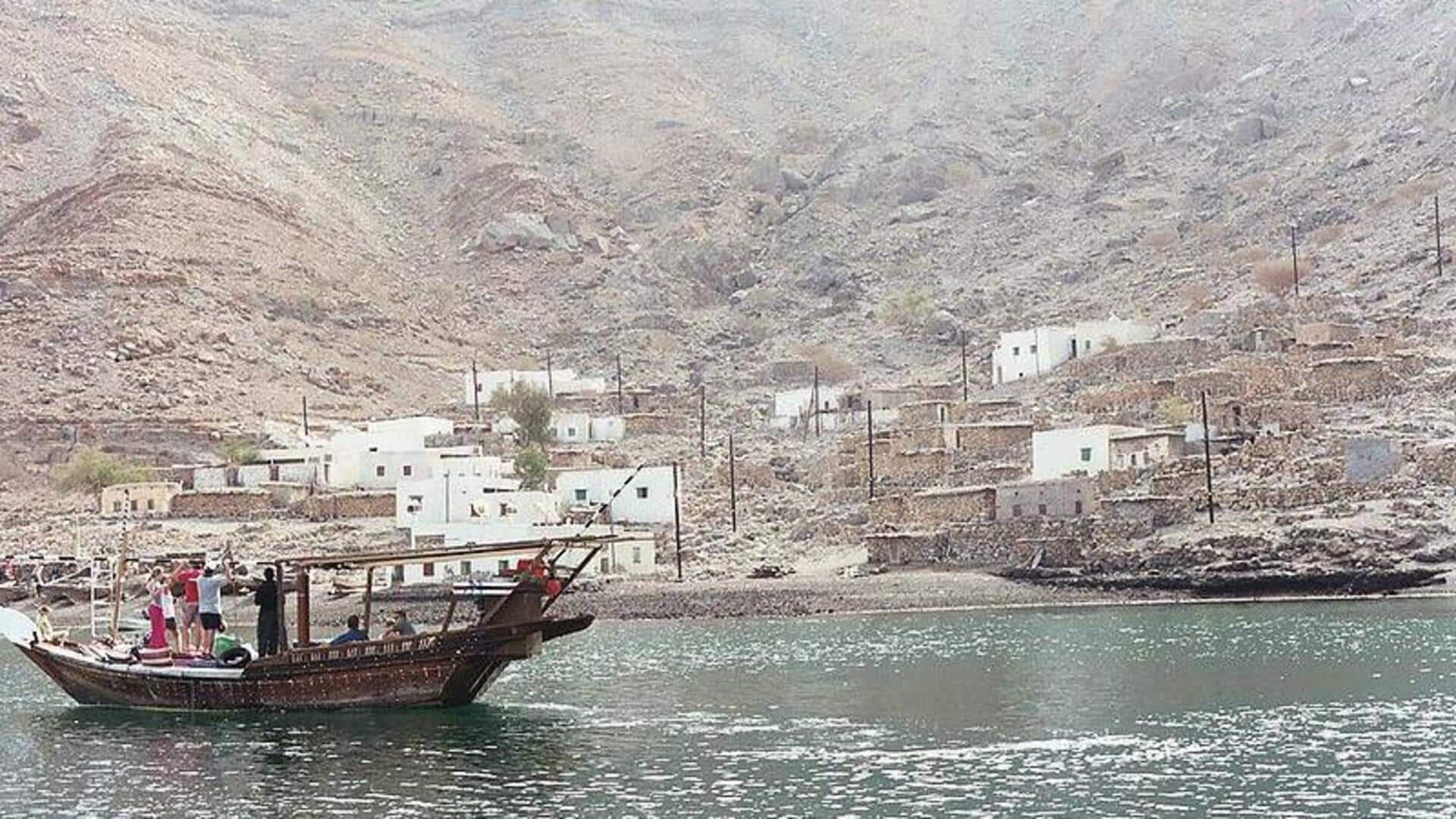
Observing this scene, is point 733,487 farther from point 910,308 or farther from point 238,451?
point 910,308

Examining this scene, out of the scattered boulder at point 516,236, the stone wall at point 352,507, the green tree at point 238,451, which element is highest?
the scattered boulder at point 516,236

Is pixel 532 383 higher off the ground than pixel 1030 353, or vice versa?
pixel 532 383

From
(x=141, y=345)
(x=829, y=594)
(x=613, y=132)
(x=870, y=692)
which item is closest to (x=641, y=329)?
(x=141, y=345)

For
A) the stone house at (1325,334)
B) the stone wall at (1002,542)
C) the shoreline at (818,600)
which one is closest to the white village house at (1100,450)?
the stone wall at (1002,542)

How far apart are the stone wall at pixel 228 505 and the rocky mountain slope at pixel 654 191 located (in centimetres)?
1196

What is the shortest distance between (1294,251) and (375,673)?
5934 cm

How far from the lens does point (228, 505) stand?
77312 millimetres

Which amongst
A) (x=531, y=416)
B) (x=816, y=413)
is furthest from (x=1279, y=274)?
(x=531, y=416)

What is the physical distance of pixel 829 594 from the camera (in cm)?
6369

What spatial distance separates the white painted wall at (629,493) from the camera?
74.0m

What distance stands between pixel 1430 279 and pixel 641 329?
38.7 metres

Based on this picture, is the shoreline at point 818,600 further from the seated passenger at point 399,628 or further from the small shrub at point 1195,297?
the small shrub at point 1195,297

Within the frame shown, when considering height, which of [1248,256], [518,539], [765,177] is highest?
[765,177]

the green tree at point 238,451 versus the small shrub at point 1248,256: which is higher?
the small shrub at point 1248,256
